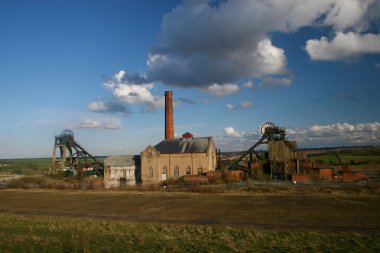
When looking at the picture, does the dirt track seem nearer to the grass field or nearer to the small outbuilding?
the grass field

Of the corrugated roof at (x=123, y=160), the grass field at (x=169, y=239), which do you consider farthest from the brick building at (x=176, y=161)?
the grass field at (x=169, y=239)

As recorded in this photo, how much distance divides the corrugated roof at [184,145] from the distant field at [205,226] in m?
21.4

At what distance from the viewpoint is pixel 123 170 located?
5303 centimetres

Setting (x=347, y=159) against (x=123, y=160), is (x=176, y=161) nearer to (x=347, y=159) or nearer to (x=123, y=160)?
(x=123, y=160)

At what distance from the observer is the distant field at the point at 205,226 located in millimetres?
13391

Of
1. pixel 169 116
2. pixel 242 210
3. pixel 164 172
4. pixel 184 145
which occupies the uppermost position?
pixel 169 116

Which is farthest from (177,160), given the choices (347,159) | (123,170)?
(347,159)

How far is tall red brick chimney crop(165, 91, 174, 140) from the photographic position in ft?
186

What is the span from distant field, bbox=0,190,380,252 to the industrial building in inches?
812

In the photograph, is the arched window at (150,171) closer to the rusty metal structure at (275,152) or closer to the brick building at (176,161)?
the brick building at (176,161)

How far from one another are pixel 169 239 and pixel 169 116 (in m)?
43.1

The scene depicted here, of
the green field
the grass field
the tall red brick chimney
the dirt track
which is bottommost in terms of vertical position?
the dirt track

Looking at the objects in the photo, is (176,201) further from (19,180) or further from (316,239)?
(19,180)

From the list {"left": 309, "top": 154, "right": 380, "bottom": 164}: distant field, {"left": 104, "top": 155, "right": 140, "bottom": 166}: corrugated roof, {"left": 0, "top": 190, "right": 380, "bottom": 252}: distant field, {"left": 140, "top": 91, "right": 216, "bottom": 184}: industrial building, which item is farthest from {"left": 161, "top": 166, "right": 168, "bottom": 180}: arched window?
{"left": 309, "top": 154, "right": 380, "bottom": 164}: distant field
